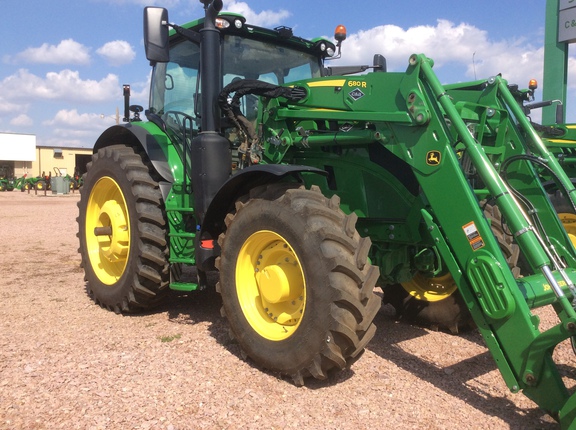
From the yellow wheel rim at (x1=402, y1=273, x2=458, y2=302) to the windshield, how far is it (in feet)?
7.22

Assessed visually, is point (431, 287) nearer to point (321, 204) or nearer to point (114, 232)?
point (321, 204)

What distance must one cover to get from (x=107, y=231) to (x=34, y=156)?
53.2m

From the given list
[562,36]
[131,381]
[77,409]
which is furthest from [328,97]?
[562,36]

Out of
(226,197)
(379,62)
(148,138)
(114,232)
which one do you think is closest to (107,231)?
(114,232)

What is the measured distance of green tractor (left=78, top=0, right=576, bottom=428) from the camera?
301 cm

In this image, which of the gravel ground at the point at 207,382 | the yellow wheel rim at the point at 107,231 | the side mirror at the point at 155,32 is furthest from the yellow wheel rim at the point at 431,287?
the side mirror at the point at 155,32

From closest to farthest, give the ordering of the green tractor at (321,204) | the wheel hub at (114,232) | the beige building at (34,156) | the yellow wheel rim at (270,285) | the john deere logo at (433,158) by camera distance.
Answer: the green tractor at (321,204)
the john deere logo at (433,158)
the yellow wheel rim at (270,285)
the wheel hub at (114,232)
the beige building at (34,156)

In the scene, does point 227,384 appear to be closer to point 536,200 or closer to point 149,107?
point 536,200

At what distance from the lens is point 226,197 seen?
4.02 meters

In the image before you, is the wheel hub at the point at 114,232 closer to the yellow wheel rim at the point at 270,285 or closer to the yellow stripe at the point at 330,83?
the yellow wheel rim at the point at 270,285

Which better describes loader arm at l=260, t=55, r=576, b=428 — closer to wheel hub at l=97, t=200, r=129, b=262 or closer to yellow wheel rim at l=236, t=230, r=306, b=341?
yellow wheel rim at l=236, t=230, r=306, b=341

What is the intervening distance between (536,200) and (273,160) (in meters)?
2.03

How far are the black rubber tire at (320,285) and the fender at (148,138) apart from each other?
158 cm

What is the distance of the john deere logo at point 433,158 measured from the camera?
320 cm
